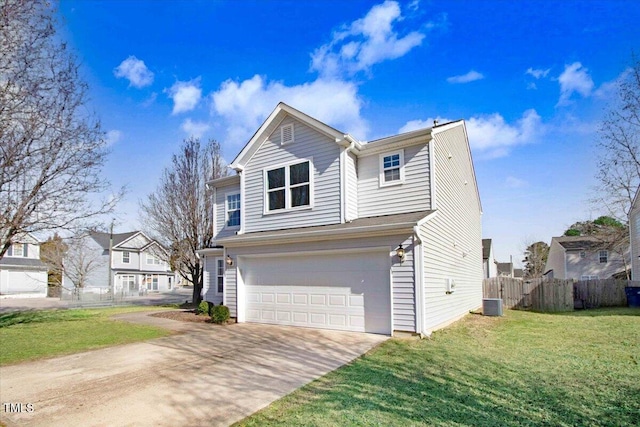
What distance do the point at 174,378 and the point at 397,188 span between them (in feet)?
26.4

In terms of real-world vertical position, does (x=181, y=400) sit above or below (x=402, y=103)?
below

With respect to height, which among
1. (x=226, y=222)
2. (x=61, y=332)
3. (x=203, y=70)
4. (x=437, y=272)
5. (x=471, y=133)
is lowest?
(x=61, y=332)

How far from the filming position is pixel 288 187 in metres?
12.9

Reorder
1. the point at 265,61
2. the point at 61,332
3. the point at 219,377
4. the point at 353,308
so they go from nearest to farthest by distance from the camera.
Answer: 1. the point at 219,377
2. the point at 353,308
3. the point at 61,332
4. the point at 265,61

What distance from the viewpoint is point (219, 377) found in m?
6.47

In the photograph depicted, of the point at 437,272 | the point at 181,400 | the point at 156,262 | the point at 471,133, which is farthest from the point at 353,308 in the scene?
the point at 156,262

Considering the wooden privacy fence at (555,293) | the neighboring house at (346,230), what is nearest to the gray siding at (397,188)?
the neighboring house at (346,230)

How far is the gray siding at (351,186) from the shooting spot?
11.7 metres

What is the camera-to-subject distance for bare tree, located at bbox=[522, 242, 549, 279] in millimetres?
53403

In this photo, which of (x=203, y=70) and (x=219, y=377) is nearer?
(x=219, y=377)

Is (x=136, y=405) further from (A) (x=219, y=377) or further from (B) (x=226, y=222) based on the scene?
(B) (x=226, y=222)

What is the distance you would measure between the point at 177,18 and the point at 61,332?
1100 cm

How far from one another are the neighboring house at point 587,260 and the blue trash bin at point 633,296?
19.4 meters

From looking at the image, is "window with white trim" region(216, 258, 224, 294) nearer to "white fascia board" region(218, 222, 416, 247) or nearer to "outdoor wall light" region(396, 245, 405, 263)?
"white fascia board" region(218, 222, 416, 247)
